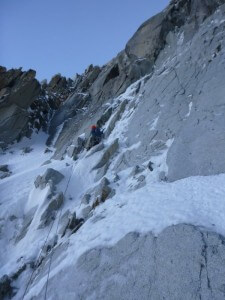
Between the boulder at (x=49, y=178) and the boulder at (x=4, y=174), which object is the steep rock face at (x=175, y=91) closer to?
the boulder at (x=49, y=178)

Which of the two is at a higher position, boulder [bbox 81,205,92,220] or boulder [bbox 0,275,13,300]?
boulder [bbox 0,275,13,300]

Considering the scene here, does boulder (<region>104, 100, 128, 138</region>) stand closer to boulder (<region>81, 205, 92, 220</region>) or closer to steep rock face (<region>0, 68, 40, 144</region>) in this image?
boulder (<region>81, 205, 92, 220</region>)

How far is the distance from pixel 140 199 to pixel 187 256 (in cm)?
436

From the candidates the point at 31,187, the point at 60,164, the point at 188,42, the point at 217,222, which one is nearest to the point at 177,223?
the point at 217,222

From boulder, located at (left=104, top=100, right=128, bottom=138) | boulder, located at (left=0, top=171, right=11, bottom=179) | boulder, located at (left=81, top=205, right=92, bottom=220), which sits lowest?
boulder, located at (left=81, top=205, right=92, bottom=220)

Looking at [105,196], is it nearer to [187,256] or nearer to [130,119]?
[187,256]

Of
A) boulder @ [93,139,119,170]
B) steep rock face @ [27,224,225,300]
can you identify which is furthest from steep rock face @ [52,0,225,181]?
steep rock face @ [27,224,225,300]

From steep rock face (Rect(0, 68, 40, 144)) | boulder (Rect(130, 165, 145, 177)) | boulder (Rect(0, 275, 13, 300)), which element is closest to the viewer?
boulder (Rect(0, 275, 13, 300))

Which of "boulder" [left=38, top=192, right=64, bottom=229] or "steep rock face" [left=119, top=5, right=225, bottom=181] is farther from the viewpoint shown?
"boulder" [left=38, top=192, right=64, bottom=229]

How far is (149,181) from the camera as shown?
1466 cm

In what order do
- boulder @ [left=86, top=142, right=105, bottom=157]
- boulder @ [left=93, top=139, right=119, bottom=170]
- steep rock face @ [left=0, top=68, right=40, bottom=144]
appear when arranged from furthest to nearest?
steep rock face @ [left=0, top=68, right=40, bottom=144] → boulder @ [left=86, top=142, right=105, bottom=157] → boulder @ [left=93, top=139, right=119, bottom=170]

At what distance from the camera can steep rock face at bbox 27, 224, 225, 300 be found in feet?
24.0

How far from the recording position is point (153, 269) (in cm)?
817

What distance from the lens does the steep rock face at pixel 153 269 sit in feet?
24.0
